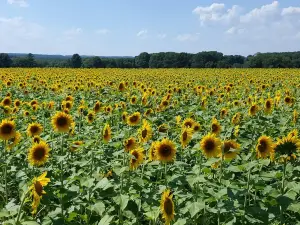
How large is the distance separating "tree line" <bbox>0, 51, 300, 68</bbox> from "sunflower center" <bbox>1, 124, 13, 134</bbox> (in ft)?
164

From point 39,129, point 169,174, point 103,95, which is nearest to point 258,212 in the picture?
point 169,174

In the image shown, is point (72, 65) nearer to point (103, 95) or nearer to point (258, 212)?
point (103, 95)

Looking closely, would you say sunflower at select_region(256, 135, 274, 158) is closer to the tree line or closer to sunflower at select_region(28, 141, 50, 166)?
sunflower at select_region(28, 141, 50, 166)

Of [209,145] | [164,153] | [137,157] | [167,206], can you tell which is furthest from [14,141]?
[167,206]

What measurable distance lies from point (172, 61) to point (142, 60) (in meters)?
7.08

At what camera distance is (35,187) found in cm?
294

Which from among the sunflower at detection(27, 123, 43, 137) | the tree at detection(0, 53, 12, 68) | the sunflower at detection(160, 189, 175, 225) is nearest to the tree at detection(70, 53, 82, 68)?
the tree at detection(0, 53, 12, 68)

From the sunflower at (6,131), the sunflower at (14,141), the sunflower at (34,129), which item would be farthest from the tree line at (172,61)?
the sunflower at (6,131)

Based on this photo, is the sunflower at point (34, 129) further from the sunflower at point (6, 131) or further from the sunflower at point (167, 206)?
the sunflower at point (167, 206)

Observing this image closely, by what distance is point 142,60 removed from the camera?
228 ft

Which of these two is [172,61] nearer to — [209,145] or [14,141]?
[14,141]

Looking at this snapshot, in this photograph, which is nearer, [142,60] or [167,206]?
[167,206]

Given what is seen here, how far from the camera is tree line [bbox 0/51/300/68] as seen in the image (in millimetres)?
54312

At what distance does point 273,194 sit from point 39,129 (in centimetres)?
332
